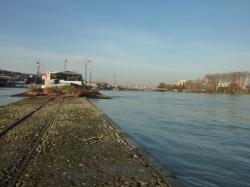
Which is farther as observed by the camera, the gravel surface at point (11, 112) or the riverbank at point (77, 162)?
the gravel surface at point (11, 112)

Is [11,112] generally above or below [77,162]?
below

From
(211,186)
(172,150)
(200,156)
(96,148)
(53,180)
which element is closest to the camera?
(53,180)

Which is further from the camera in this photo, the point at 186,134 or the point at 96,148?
the point at 186,134

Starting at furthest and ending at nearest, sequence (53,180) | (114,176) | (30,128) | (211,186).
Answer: (30,128)
(211,186)
(114,176)
(53,180)

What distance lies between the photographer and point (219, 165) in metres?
15.3

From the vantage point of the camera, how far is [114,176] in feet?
33.9

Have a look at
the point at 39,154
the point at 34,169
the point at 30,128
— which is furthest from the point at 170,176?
the point at 30,128

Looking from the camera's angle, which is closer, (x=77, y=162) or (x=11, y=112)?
(x=77, y=162)

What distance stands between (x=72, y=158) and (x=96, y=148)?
2276 millimetres

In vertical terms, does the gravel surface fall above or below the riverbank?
below

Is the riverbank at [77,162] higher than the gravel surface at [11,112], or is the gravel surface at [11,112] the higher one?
the riverbank at [77,162]

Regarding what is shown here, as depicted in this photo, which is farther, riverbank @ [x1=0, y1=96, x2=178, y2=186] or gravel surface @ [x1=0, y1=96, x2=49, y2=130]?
gravel surface @ [x1=0, y1=96, x2=49, y2=130]

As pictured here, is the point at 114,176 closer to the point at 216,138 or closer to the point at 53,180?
the point at 53,180

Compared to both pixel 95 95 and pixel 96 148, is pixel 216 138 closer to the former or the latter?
pixel 96 148
